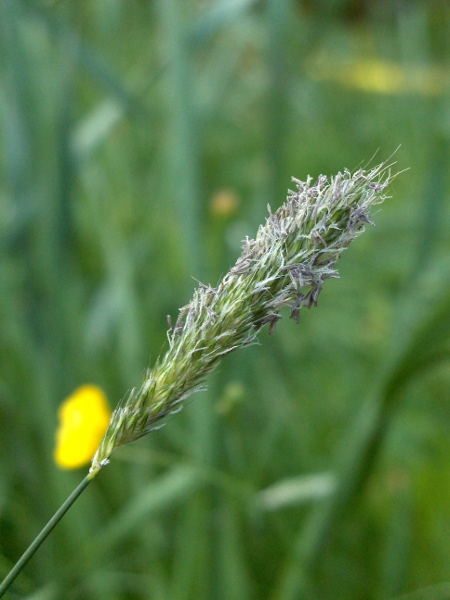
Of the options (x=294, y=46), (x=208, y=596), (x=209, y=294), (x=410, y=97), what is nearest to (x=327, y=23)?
(x=294, y=46)

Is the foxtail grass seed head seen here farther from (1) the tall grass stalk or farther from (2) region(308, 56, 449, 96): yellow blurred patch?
(2) region(308, 56, 449, 96): yellow blurred patch

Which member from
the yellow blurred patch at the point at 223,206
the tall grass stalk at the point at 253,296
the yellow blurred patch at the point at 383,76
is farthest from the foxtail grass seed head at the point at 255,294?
the yellow blurred patch at the point at 383,76

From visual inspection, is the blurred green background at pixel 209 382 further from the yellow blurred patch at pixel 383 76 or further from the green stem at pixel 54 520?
the yellow blurred patch at pixel 383 76

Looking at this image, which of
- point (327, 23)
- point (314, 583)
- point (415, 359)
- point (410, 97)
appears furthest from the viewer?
point (410, 97)

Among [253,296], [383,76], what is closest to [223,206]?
[253,296]

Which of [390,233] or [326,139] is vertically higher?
[326,139]

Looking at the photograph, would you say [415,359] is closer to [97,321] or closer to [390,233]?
[97,321]

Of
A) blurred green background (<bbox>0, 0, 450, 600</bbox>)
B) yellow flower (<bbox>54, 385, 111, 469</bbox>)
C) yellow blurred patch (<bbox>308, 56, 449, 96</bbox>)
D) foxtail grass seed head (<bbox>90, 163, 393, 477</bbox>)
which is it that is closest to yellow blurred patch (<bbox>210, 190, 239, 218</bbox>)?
blurred green background (<bbox>0, 0, 450, 600</bbox>)
